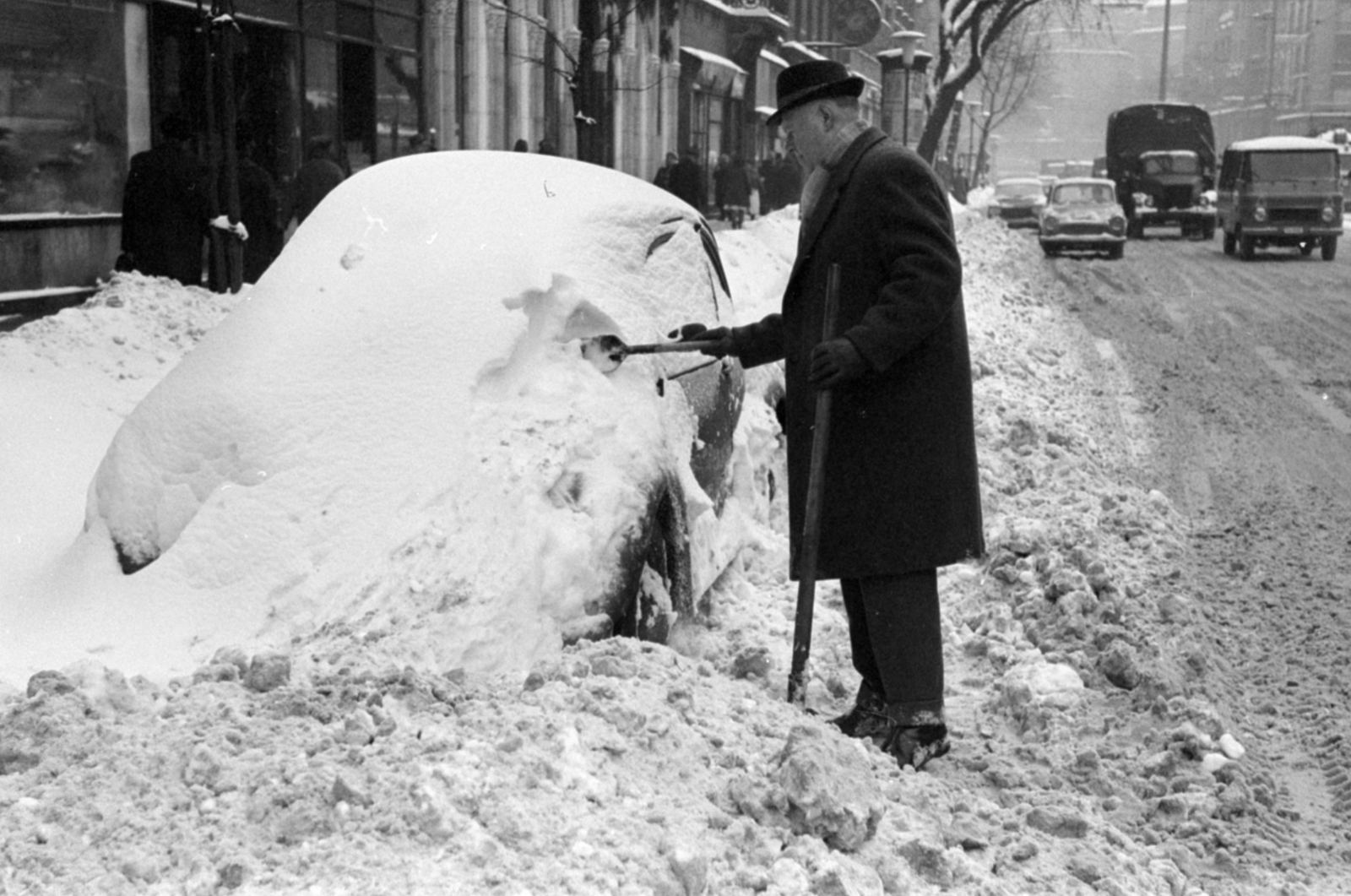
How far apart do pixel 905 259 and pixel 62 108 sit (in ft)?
33.8

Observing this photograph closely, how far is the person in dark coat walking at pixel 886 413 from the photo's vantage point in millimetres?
4059

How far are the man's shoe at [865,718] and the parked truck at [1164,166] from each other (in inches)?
1226

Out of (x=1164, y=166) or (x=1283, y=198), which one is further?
(x=1164, y=166)

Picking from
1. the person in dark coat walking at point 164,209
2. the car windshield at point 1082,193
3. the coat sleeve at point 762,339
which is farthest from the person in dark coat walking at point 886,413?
the car windshield at point 1082,193

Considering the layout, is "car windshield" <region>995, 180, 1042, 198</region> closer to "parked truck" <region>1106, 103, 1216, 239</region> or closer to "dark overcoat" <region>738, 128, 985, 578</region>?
"parked truck" <region>1106, 103, 1216, 239</region>

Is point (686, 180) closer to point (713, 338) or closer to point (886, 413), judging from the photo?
point (713, 338)

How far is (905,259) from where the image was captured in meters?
3.99

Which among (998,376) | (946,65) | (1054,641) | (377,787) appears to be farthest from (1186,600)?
(946,65)

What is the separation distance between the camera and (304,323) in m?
4.76

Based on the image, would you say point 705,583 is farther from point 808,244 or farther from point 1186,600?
point 1186,600

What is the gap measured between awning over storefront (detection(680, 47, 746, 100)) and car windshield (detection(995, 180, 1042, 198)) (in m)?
11.3

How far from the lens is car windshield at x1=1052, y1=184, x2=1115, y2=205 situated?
28.0 meters

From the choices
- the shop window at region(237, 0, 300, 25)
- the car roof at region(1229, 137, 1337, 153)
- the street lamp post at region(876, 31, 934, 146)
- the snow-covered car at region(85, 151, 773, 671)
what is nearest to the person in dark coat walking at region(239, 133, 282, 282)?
the shop window at region(237, 0, 300, 25)

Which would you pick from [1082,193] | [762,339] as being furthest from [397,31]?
[762,339]
